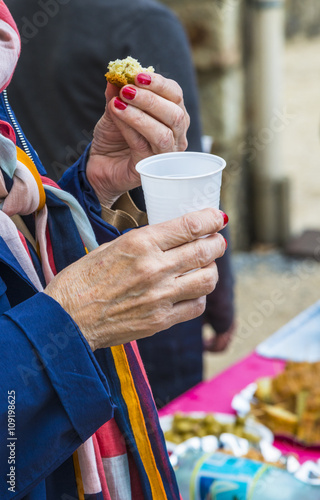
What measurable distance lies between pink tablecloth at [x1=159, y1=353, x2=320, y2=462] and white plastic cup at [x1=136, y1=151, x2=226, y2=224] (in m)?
1.00

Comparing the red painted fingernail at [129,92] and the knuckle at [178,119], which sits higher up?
the red painted fingernail at [129,92]

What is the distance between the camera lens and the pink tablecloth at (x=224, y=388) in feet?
5.73

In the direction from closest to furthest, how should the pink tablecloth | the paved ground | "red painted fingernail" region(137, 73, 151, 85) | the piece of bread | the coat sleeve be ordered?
the coat sleeve → "red painted fingernail" region(137, 73, 151, 85) → the piece of bread → the pink tablecloth → the paved ground

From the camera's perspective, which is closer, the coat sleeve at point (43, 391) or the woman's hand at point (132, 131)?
the coat sleeve at point (43, 391)

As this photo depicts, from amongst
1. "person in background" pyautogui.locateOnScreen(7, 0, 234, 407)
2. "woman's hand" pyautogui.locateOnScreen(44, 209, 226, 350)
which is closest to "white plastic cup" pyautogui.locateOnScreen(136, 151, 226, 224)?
"woman's hand" pyautogui.locateOnScreen(44, 209, 226, 350)

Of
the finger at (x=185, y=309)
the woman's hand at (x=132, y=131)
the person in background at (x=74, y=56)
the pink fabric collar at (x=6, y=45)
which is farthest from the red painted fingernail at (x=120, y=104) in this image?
the person in background at (x=74, y=56)

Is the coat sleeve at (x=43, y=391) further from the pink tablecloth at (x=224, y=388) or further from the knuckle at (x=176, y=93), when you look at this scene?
the pink tablecloth at (x=224, y=388)

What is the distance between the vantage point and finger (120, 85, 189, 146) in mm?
788

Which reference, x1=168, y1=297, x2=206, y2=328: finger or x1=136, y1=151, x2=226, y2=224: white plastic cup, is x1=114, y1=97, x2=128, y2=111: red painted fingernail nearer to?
x1=136, y1=151, x2=226, y2=224: white plastic cup

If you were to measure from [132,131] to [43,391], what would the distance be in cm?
37

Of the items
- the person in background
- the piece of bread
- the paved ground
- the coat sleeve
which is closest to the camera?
the coat sleeve

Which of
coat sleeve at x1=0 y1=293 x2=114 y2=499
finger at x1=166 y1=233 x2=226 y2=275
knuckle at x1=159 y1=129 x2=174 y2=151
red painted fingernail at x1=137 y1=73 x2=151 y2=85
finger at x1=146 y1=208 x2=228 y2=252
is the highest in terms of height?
red painted fingernail at x1=137 y1=73 x2=151 y2=85

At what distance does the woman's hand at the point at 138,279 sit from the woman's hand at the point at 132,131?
5.9 inches

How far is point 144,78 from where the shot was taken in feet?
2.60
